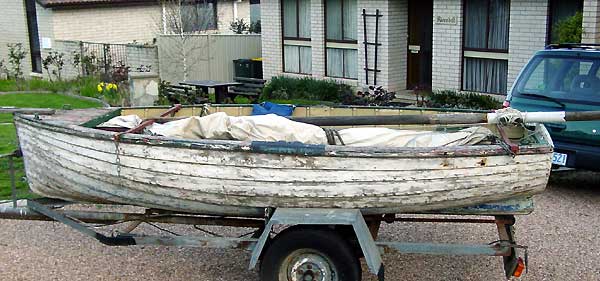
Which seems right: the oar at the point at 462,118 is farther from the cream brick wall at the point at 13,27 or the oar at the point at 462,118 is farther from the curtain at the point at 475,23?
the cream brick wall at the point at 13,27

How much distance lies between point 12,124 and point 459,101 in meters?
8.45

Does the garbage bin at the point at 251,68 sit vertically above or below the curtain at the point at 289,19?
below

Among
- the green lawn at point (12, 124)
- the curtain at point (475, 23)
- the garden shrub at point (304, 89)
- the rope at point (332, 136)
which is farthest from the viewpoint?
the garden shrub at point (304, 89)

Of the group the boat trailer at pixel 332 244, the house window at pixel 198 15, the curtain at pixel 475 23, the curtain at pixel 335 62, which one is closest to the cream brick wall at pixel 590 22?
the curtain at pixel 475 23

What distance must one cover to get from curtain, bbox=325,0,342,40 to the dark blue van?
846 centimetres

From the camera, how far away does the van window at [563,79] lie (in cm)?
915

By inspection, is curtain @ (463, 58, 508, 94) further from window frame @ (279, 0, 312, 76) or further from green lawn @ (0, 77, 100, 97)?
green lawn @ (0, 77, 100, 97)

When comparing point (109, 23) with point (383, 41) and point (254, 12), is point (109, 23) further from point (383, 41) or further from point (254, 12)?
point (383, 41)

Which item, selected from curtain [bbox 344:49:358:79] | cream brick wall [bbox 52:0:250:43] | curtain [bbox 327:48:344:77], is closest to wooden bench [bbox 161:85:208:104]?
curtain [bbox 327:48:344:77]

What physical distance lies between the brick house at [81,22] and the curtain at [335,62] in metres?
8.03

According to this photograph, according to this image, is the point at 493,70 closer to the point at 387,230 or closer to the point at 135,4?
the point at 387,230

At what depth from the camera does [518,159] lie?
5.82 meters

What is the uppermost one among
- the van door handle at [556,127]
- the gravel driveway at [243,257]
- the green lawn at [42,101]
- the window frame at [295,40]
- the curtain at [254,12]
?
the curtain at [254,12]

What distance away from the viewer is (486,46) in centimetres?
1539
